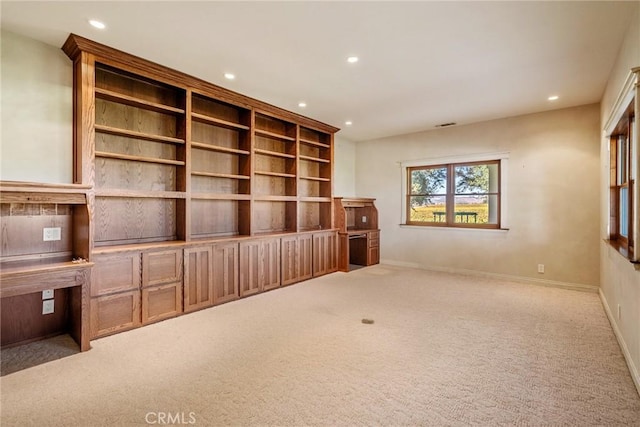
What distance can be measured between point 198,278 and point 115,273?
874 millimetres

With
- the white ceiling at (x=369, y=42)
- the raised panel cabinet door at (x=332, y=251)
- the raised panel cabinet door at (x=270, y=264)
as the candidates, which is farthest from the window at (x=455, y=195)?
the raised panel cabinet door at (x=270, y=264)

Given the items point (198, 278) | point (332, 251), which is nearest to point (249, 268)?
point (198, 278)

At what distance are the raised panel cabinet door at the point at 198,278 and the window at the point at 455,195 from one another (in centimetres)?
418

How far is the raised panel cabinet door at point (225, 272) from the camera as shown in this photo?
3844 mm

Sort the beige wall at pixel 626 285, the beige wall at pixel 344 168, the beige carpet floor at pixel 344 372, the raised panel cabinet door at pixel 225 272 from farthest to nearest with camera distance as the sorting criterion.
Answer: the beige wall at pixel 344 168 < the raised panel cabinet door at pixel 225 272 < the beige wall at pixel 626 285 < the beige carpet floor at pixel 344 372

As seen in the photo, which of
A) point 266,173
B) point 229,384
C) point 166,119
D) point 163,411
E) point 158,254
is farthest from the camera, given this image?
point 266,173

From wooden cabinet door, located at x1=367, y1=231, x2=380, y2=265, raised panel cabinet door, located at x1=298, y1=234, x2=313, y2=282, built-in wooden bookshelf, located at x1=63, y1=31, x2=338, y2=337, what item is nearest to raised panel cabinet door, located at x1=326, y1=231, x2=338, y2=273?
built-in wooden bookshelf, located at x1=63, y1=31, x2=338, y2=337

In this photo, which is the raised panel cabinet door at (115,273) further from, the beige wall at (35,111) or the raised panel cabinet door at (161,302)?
the beige wall at (35,111)

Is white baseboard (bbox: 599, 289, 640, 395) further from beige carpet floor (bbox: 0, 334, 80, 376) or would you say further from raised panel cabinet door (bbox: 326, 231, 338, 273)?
beige carpet floor (bbox: 0, 334, 80, 376)

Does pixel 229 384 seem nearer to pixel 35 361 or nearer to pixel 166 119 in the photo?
pixel 35 361

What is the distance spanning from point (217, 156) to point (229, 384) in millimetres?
3153

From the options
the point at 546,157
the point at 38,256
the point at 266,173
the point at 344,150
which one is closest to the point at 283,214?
the point at 266,173

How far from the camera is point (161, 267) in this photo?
332 centimetres

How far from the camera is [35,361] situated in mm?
2465
